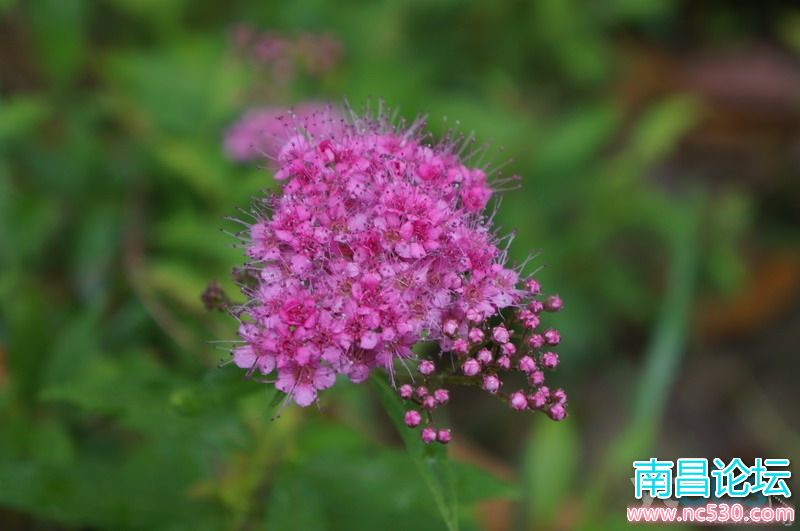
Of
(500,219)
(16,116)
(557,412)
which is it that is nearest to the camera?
(557,412)

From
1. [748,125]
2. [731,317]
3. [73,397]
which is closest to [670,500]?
[73,397]

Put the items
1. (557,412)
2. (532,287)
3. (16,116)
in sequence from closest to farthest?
(557,412) < (532,287) < (16,116)

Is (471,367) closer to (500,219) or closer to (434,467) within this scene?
(434,467)

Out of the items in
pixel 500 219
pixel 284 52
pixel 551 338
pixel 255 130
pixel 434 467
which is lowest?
pixel 434 467

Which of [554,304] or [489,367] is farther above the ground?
[554,304]

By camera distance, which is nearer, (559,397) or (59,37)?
(559,397)

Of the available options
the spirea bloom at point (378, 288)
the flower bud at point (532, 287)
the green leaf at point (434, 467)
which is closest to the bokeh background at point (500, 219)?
the spirea bloom at point (378, 288)

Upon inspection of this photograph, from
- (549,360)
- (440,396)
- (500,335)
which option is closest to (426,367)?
(440,396)

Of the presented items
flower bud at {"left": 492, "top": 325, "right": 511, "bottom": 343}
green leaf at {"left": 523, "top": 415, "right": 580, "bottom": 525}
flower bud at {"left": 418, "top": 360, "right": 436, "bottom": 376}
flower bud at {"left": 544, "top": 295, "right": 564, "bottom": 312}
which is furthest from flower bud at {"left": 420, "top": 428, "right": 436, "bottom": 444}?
green leaf at {"left": 523, "top": 415, "right": 580, "bottom": 525}

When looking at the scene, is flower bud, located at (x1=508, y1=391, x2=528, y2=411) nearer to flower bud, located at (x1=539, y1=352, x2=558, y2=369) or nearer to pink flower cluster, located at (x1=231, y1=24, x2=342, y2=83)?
flower bud, located at (x1=539, y1=352, x2=558, y2=369)
